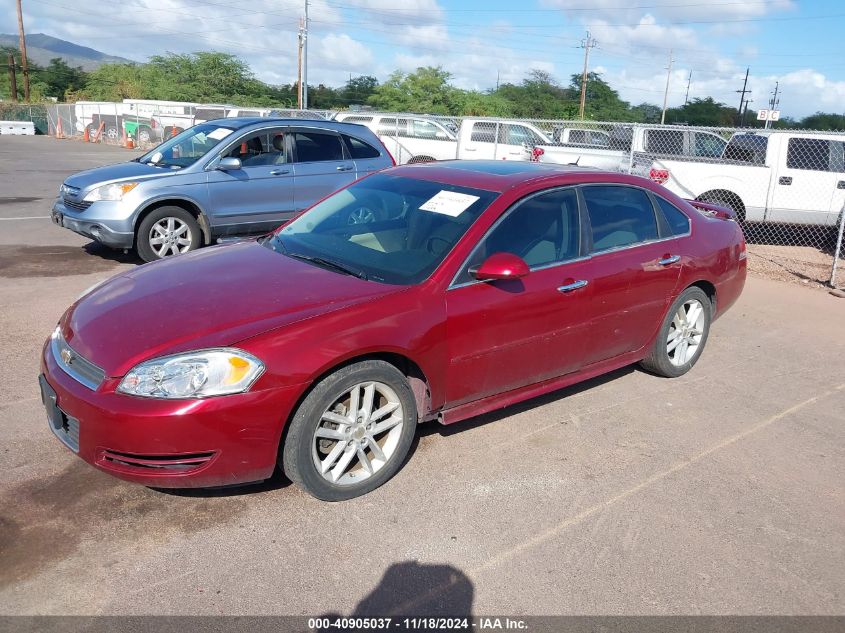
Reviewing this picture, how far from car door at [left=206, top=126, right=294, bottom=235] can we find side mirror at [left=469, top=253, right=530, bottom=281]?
544 cm

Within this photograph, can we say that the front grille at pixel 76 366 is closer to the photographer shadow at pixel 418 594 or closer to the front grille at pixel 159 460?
the front grille at pixel 159 460

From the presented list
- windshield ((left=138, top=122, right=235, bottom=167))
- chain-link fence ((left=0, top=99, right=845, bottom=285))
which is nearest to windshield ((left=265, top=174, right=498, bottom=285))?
windshield ((left=138, top=122, right=235, bottom=167))

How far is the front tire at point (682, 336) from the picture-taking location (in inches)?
206

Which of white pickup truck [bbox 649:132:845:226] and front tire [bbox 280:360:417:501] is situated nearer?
front tire [bbox 280:360:417:501]

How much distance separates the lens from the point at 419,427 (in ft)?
14.6

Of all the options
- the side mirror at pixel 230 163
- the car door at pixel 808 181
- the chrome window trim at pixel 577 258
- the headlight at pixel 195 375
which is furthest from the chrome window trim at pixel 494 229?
the car door at pixel 808 181

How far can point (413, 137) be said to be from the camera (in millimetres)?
17203

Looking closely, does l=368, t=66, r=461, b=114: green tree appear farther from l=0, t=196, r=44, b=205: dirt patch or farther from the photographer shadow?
the photographer shadow

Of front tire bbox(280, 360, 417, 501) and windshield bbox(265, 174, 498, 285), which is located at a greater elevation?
windshield bbox(265, 174, 498, 285)

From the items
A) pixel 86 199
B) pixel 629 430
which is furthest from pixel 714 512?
pixel 86 199

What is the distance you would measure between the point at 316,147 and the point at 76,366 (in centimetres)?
635

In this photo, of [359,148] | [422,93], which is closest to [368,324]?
[359,148]

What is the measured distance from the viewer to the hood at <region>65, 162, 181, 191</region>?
8070 millimetres

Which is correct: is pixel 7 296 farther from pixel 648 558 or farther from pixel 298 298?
pixel 648 558
